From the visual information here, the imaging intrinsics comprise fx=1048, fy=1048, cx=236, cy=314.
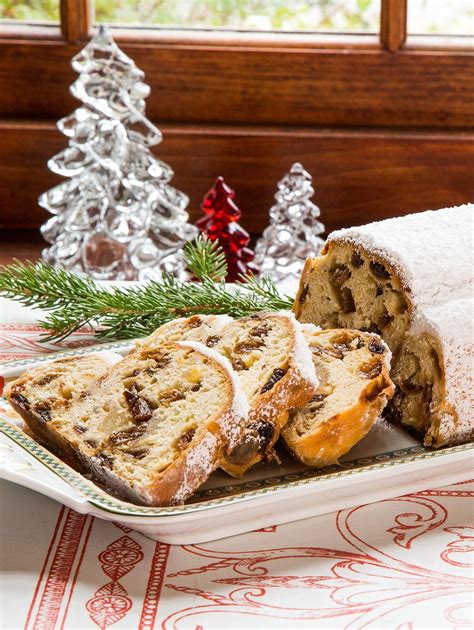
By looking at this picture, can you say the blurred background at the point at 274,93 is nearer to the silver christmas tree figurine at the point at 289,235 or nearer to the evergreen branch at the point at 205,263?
the silver christmas tree figurine at the point at 289,235

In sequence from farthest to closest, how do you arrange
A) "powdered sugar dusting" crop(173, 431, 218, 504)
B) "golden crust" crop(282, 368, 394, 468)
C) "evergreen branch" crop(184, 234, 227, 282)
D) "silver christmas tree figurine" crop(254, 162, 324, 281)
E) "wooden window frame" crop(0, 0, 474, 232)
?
"wooden window frame" crop(0, 0, 474, 232) → "silver christmas tree figurine" crop(254, 162, 324, 281) → "evergreen branch" crop(184, 234, 227, 282) → "golden crust" crop(282, 368, 394, 468) → "powdered sugar dusting" crop(173, 431, 218, 504)

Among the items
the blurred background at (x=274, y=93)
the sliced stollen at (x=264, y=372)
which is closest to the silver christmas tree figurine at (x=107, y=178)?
the blurred background at (x=274, y=93)

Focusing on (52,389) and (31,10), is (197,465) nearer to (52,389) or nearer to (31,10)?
(52,389)

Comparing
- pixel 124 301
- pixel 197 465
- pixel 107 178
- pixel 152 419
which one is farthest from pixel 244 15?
pixel 197 465

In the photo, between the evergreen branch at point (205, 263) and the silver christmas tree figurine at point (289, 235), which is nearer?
the evergreen branch at point (205, 263)

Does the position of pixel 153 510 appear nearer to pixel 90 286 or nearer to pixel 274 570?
pixel 274 570

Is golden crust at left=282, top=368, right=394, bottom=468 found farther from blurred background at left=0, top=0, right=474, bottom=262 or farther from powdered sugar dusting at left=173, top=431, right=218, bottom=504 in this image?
blurred background at left=0, top=0, right=474, bottom=262

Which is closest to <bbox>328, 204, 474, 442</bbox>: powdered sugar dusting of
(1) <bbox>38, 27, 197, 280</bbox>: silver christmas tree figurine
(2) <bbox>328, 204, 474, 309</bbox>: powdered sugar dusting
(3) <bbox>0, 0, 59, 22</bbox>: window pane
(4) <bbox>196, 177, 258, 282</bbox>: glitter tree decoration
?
(2) <bbox>328, 204, 474, 309</bbox>: powdered sugar dusting
